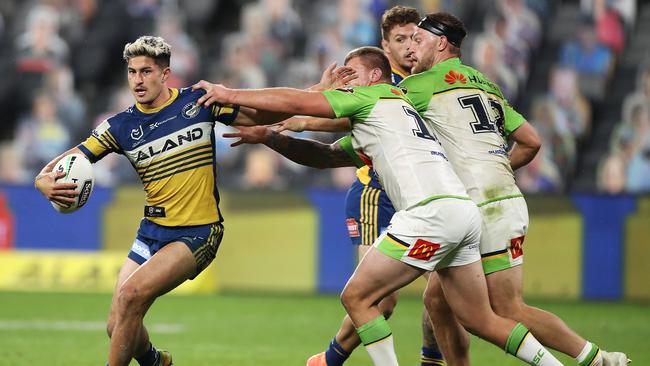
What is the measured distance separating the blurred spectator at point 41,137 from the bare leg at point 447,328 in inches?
452

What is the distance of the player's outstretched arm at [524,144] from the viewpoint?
313 inches

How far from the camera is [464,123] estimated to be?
743 centimetres

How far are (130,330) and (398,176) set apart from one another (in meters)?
1.99

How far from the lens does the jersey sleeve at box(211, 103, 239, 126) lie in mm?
7758

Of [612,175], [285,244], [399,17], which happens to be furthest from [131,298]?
[612,175]

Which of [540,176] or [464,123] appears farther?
[540,176]

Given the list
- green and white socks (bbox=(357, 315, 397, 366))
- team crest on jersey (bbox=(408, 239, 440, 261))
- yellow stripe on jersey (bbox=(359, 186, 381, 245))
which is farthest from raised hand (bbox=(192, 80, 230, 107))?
yellow stripe on jersey (bbox=(359, 186, 381, 245))

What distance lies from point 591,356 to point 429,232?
144cm

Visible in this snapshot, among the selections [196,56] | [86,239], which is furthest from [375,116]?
[196,56]

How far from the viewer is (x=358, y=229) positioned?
8.91m

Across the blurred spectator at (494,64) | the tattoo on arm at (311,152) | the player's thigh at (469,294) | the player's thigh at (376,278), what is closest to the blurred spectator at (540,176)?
the blurred spectator at (494,64)

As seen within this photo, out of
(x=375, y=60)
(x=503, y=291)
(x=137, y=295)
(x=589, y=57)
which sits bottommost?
(x=589, y=57)

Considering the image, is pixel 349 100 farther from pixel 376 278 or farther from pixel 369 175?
pixel 369 175

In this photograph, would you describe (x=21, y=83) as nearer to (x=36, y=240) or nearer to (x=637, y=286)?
(x=36, y=240)
